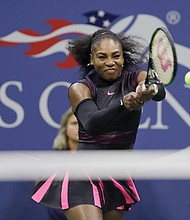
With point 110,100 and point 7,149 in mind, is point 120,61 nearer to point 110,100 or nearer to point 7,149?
point 110,100

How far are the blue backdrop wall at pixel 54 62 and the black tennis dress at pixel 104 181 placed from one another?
604mm

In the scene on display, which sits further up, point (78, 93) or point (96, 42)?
point (96, 42)

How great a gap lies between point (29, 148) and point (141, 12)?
839 millimetres

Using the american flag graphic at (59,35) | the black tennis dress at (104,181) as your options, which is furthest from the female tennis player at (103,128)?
the american flag graphic at (59,35)

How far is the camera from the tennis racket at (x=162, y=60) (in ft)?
9.56

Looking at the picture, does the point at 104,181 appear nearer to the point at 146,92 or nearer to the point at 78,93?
the point at 78,93

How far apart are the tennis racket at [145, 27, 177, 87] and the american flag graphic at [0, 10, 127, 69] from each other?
882 mm

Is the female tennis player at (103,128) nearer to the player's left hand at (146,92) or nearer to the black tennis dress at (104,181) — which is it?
the black tennis dress at (104,181)

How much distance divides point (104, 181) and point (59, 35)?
0.94m

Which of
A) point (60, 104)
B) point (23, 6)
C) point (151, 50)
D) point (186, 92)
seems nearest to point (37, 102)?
point (60, 104)

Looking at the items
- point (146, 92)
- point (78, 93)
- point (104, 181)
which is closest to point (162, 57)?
point (146, 92)

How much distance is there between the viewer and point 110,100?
10.9ft

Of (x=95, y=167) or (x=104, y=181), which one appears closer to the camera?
(x=95, y=167)

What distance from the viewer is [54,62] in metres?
4.01
